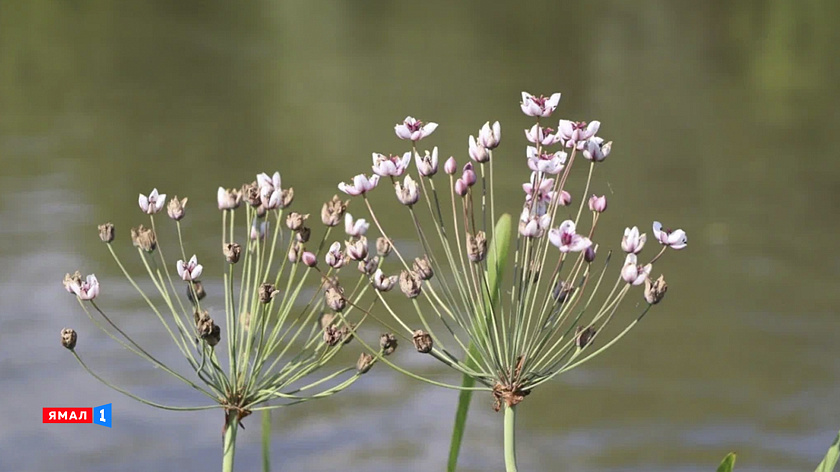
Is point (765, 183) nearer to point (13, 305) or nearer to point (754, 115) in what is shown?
point (754, 115)

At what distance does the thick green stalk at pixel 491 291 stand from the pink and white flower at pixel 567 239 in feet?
0.44

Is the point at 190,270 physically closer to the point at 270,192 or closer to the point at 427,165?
the point at 270,192

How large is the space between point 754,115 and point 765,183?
8.14 feet

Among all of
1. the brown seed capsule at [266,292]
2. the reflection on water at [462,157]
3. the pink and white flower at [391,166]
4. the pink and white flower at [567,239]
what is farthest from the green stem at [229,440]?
the reflection on water at [462,157]

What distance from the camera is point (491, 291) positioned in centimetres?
145

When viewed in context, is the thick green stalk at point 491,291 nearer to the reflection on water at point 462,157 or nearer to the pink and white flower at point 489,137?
the pink and white flower at point 489,137

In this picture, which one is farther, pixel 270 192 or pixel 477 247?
pixel 270 192

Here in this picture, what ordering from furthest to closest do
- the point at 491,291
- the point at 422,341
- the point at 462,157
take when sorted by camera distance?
1. the point at 462,157
2. the point at 491,291
3. the point at 422,341

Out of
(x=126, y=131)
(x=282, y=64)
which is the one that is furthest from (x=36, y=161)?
(x=282, y=64)

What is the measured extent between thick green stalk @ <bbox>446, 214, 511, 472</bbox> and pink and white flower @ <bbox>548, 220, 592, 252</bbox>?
133mm

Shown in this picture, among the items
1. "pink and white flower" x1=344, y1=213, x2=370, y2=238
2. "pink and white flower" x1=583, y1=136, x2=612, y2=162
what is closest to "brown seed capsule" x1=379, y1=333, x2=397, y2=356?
"pink and white flower" x1=344, y1=213, x2=370, y2=238

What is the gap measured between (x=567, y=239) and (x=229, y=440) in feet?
1.63

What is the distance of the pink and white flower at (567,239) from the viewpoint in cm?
131

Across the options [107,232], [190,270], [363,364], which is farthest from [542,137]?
[107,232]
